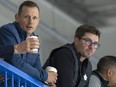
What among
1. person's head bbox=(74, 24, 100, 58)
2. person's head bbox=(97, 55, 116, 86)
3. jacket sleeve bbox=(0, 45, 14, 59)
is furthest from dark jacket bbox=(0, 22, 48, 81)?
person's head bbox=(97, 55, 116, 86)

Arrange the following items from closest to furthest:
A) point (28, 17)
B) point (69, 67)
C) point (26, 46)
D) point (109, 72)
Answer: point (26, 46) < point (28, 17) < point (69, 67) < point (109, 72)

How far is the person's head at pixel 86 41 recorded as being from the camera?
2830 mm

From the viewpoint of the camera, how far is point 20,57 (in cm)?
240

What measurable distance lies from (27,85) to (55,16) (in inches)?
139

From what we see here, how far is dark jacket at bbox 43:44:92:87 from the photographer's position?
2746 mm

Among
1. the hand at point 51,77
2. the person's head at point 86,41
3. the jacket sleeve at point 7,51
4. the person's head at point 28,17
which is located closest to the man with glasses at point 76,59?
the person's head at point 86,41

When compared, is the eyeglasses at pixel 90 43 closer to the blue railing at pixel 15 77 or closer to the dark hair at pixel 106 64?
the dark hair at pixel 106 64

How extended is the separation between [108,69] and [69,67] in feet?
1.38

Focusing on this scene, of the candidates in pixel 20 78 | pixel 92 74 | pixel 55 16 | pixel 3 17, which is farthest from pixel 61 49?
pixel 55 16

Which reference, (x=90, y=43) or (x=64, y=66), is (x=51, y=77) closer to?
(x=64, y=66)

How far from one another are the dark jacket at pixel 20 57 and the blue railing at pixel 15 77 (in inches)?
1.4

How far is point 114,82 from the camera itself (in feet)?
10.1

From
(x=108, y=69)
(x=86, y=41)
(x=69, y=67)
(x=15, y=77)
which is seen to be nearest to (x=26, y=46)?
(x=15, y=77)

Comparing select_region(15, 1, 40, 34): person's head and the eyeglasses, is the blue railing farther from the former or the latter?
the eyeglasses
